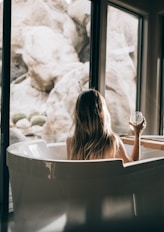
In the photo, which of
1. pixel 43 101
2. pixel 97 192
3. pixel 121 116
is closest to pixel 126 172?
pixel 97 192

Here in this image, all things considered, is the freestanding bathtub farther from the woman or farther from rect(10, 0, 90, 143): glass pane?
rect(10, 0, 90, 143): glass pane

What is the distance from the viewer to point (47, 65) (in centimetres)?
316

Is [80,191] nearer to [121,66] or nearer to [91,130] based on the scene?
[91,130]

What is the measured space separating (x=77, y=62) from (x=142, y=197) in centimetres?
181

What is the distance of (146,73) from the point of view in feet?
13.3

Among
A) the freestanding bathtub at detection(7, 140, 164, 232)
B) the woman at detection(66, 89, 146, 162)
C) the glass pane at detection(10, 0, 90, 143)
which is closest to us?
the freestanding bathtub at detection(7, 140, 164, 232)

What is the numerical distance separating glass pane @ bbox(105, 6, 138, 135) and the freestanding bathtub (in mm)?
1832

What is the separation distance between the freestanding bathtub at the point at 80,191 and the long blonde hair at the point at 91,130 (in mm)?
189

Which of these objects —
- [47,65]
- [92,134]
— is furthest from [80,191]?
[47,65]

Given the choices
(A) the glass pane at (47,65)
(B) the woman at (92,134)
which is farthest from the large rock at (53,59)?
(B) the woman at (92,134)

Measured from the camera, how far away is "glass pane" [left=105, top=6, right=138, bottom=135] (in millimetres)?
3723

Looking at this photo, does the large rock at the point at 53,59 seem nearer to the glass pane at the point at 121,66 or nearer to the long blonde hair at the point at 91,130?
the glass pane at the point at 121,66

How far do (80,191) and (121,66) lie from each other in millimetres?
2425

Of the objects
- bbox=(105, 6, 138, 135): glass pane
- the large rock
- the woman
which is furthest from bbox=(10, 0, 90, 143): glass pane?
the woman
